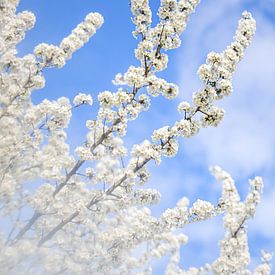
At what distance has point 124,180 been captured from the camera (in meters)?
12.5

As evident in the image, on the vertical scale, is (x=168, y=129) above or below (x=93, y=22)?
below

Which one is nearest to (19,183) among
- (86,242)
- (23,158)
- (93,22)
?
(23,158)

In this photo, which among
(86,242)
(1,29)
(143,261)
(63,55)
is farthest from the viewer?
(143,261)

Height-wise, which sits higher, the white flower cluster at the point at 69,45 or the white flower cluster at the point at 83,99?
the white flower cluster at the point at 69,45

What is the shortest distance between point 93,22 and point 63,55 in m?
2.29

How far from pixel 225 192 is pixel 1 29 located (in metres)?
9.31

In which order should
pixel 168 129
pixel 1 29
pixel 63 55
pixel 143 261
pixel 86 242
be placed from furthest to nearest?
pixel 143 261 → pixel 86 242 → pixel 1 29 → pixel 63 55 → pixel 168 129

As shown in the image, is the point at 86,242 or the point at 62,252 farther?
the point at 86,242

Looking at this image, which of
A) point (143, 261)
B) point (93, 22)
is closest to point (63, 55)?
point (93, 22)

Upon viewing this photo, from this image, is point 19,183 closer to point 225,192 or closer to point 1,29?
point 1,29

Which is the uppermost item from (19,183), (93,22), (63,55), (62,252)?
(93,22)

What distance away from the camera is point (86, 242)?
17531 millimetres

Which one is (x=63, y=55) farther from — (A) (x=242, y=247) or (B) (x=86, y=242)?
(A) (x=242, y=247)

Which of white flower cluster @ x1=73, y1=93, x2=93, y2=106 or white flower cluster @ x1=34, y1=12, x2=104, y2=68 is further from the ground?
white flower cluster @ x1=34, y1=12, x2=104, y2=68
